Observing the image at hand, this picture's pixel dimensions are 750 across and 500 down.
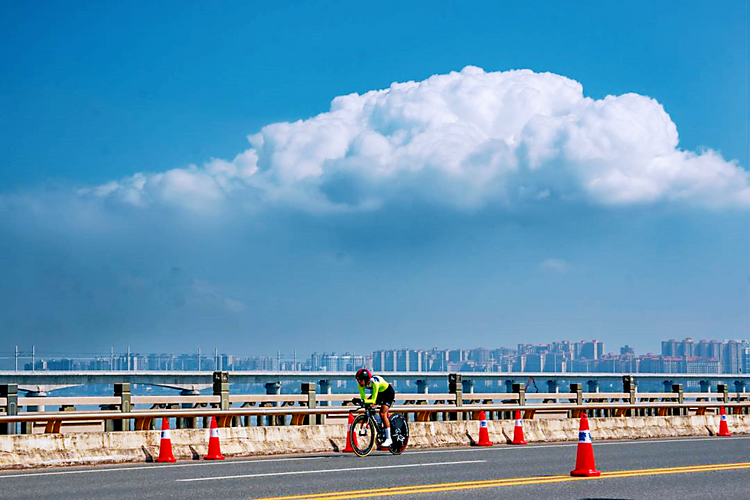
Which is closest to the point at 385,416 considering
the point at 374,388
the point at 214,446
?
the point at 374,388

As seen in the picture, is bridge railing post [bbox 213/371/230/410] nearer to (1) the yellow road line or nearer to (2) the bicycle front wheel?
(2) the bicycle front wheel

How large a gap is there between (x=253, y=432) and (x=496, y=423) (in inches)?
250

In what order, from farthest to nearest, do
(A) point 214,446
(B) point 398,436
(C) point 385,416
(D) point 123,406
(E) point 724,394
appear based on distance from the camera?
(E) point 724,394, (D) point 123,406, (B) point 398,436, (C) point 385,416, (A) point 214,446

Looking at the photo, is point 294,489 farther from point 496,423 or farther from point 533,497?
point 496,423

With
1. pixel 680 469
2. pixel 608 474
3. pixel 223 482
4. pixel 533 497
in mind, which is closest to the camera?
pixel 533 497

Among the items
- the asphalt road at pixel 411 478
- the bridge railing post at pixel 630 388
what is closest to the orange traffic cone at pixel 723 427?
the asphalt road at pixel 411 478

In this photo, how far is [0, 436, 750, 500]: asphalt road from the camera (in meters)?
12.6

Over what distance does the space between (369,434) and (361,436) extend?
1.56 feet

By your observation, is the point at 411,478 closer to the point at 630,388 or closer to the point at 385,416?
the point at 385,416

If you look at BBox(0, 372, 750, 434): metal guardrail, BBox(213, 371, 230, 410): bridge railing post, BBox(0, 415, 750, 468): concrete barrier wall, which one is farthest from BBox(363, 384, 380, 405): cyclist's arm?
BBox(213, 371, 230, 410): bridge railing post

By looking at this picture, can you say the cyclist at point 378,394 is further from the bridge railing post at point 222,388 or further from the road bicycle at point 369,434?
the bridge railing post at point 222,388

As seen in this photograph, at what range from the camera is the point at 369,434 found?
18.8m

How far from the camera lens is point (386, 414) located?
18484 millimetres

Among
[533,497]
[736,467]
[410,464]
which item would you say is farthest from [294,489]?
[736,467]
